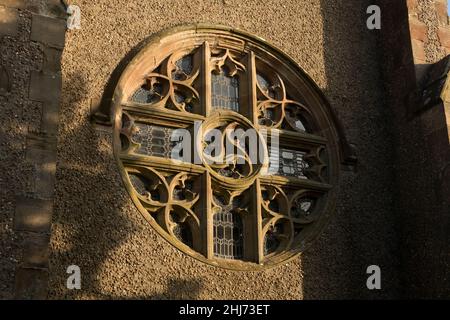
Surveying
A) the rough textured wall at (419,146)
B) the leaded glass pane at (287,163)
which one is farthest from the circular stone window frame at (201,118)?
the rough textured wall at (419,146)

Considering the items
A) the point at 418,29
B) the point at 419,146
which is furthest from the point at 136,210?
the point at 418,29

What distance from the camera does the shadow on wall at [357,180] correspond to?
8297 millimetres

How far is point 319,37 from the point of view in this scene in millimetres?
9555

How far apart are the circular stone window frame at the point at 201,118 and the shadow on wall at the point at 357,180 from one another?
131mm

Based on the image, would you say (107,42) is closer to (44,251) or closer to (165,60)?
(165,60)

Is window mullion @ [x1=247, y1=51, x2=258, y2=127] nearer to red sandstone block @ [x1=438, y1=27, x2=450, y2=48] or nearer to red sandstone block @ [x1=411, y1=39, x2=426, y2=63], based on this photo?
red sandstone block @ [x1=411, y1=39, x2=426, y2=63]

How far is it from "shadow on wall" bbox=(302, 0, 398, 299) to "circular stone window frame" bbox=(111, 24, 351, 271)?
0.43 feet

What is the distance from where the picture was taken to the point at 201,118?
8.45m

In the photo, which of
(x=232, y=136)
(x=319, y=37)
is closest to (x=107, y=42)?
(x=232, y=136)

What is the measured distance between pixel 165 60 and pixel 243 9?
1.26 m

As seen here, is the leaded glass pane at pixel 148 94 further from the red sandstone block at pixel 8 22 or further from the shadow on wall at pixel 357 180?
the shadow on wall at pixel 357 180

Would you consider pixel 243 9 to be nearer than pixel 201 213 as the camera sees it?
No

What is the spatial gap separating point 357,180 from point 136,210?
2753 millimetres

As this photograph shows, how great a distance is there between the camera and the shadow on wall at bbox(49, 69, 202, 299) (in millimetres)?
7027
